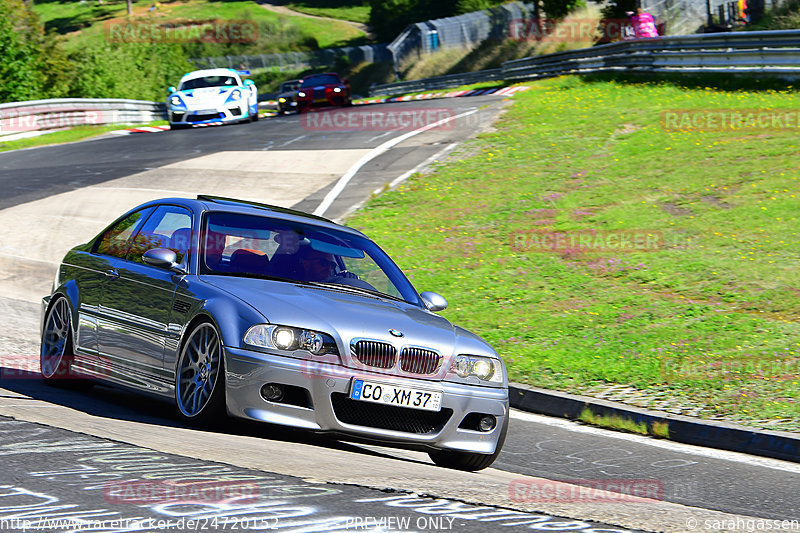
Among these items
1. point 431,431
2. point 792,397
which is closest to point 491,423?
point 431,431

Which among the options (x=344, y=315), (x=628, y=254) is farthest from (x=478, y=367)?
(x=628, y=254)

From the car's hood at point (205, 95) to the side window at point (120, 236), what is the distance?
74.5ft

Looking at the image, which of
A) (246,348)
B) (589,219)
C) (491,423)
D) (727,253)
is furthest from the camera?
(589,219)

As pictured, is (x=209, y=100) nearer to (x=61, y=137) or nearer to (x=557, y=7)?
(x=61, y=137)

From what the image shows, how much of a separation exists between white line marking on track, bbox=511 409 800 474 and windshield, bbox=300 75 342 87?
100ft

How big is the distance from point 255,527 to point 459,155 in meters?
16.8

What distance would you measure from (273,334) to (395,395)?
0.77 metres

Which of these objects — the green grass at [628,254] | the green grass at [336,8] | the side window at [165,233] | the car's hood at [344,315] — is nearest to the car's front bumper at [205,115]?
the green grass at [628,254]

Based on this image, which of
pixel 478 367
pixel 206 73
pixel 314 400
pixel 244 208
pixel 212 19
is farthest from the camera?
pixel 212 19

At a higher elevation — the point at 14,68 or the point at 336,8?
the point at 336,8

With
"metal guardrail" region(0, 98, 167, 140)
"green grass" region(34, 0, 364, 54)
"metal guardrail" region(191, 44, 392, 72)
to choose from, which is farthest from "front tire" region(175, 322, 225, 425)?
"green grass" region(34, 0, 364, 54)

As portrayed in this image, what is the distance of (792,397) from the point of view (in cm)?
851

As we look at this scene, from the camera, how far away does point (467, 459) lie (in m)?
6.57

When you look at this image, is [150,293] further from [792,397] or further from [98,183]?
[98,183]
